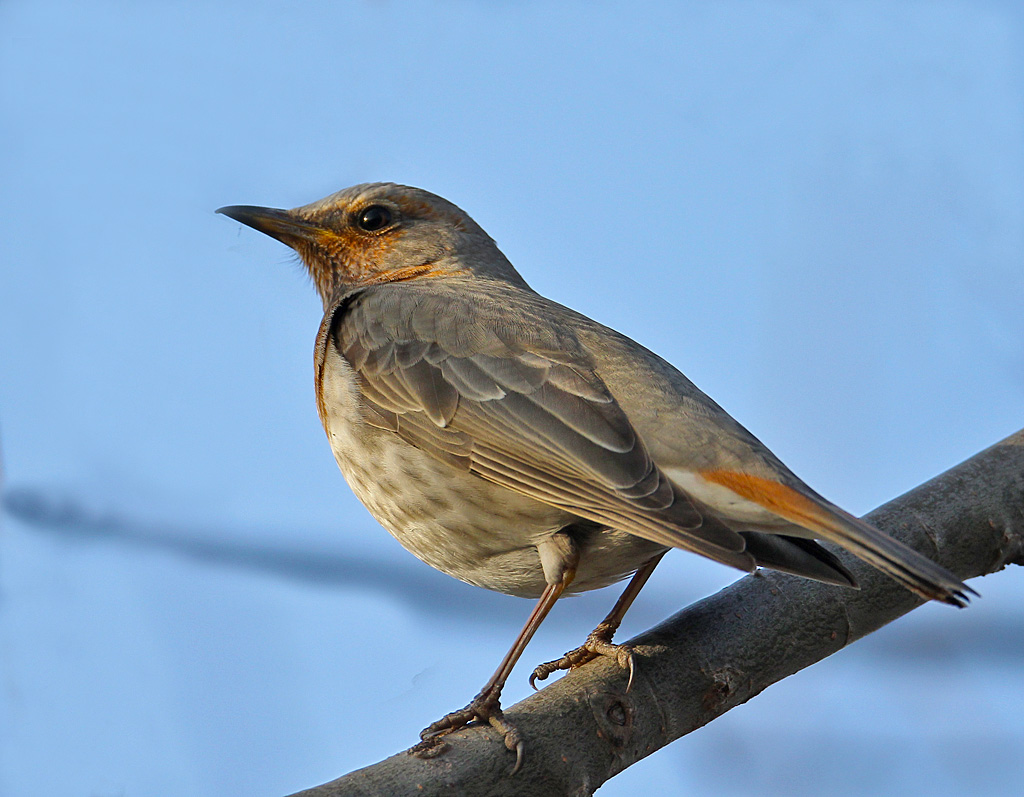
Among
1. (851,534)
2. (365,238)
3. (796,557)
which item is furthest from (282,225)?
(851,534)

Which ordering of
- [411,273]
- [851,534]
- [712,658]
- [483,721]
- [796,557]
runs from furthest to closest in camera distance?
[411,273] → [712,658] → [796,557] → [483,721] → [851,534]

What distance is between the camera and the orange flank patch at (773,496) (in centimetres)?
339

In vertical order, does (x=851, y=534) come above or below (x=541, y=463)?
below

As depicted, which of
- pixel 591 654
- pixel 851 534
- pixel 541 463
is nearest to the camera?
pixel 851 534

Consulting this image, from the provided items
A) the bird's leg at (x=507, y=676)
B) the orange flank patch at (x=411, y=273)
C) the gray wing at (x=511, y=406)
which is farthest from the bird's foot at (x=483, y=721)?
the orange flank patch at (x=411, y=273)

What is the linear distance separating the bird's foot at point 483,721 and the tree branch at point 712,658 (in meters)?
0.03

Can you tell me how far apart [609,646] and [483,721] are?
2.28 ft

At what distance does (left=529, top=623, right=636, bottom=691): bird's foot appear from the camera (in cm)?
388

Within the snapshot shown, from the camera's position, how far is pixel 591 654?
160 inches

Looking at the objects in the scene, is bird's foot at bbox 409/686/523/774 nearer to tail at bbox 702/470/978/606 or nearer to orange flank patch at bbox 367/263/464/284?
tail at bbox 702/470/978/606

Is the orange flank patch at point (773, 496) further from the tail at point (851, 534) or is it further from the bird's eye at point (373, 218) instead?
the bird's eye at point (373, 218)

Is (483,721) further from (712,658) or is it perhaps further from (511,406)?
(511,406)

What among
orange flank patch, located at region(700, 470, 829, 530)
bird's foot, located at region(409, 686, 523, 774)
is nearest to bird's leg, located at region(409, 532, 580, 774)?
bird's foot, located at region(409, 686, 523, 774)

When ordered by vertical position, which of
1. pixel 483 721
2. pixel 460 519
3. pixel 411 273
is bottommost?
pixel 483 721
